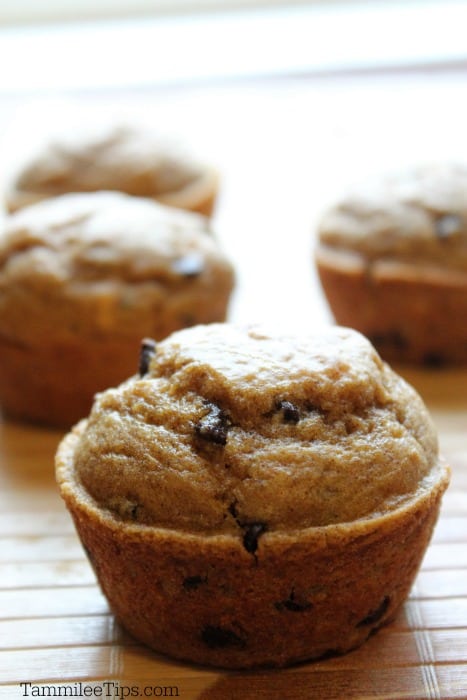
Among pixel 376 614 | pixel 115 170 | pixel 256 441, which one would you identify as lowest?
pixel 376 614

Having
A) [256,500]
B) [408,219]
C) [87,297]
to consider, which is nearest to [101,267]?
[87,297]

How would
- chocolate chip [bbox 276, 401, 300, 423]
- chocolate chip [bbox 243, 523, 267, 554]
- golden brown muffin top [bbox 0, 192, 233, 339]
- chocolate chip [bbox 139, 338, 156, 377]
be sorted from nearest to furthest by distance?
chocolate chip [bbox 243, 523, 267, 554], chocolate chip [bbox 276, 401, 300, 423], chocolate chip [bbox 139, 338, 156, 377], golden brown muffin top [bbox 0, 192, 233, 339]

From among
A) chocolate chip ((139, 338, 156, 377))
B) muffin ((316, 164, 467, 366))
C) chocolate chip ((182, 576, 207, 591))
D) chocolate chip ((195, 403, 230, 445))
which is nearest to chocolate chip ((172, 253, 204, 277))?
muffin ((316, 164, 467, 366))

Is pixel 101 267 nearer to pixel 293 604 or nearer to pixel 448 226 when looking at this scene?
pixel 448 226

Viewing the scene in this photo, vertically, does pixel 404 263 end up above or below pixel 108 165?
below

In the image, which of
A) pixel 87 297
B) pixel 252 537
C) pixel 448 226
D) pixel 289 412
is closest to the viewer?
pixel 252 537

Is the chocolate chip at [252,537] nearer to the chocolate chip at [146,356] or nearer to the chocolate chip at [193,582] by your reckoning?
the chocolate chip at [193,582]

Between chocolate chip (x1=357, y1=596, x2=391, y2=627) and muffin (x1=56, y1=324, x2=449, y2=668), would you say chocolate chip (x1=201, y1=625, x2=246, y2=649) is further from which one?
chocolate chip (x1=357, y1=596, x2=391, y2=627)
